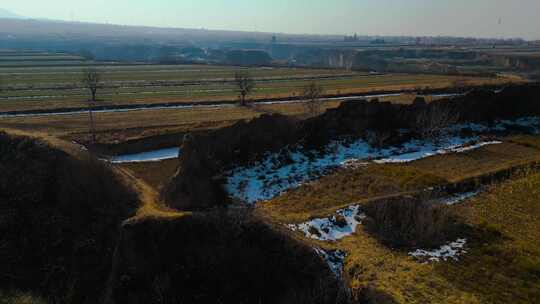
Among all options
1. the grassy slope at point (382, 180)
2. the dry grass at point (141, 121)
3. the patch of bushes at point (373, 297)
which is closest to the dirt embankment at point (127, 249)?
the patch of bushes at point (373, 297)

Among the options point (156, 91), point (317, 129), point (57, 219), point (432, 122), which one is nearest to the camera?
point (57, 219)

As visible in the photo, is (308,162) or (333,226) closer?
(333,226)

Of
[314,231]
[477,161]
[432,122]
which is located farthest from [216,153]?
[432,122]

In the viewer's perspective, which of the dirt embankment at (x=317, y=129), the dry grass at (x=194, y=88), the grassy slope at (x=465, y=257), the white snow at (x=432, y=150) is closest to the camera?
the grassy slope at (x=465, y=257)

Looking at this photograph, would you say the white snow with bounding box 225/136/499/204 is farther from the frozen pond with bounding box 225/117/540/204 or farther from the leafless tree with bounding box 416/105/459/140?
the leafless tree with bounding box 416/105/459/140

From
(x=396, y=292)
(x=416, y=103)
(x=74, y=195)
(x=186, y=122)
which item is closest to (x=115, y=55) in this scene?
(x=186, y=122)

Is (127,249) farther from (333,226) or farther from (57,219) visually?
(333,226)

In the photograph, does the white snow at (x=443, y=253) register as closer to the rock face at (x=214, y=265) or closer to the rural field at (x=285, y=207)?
the rural field at (x=285, y=207)
